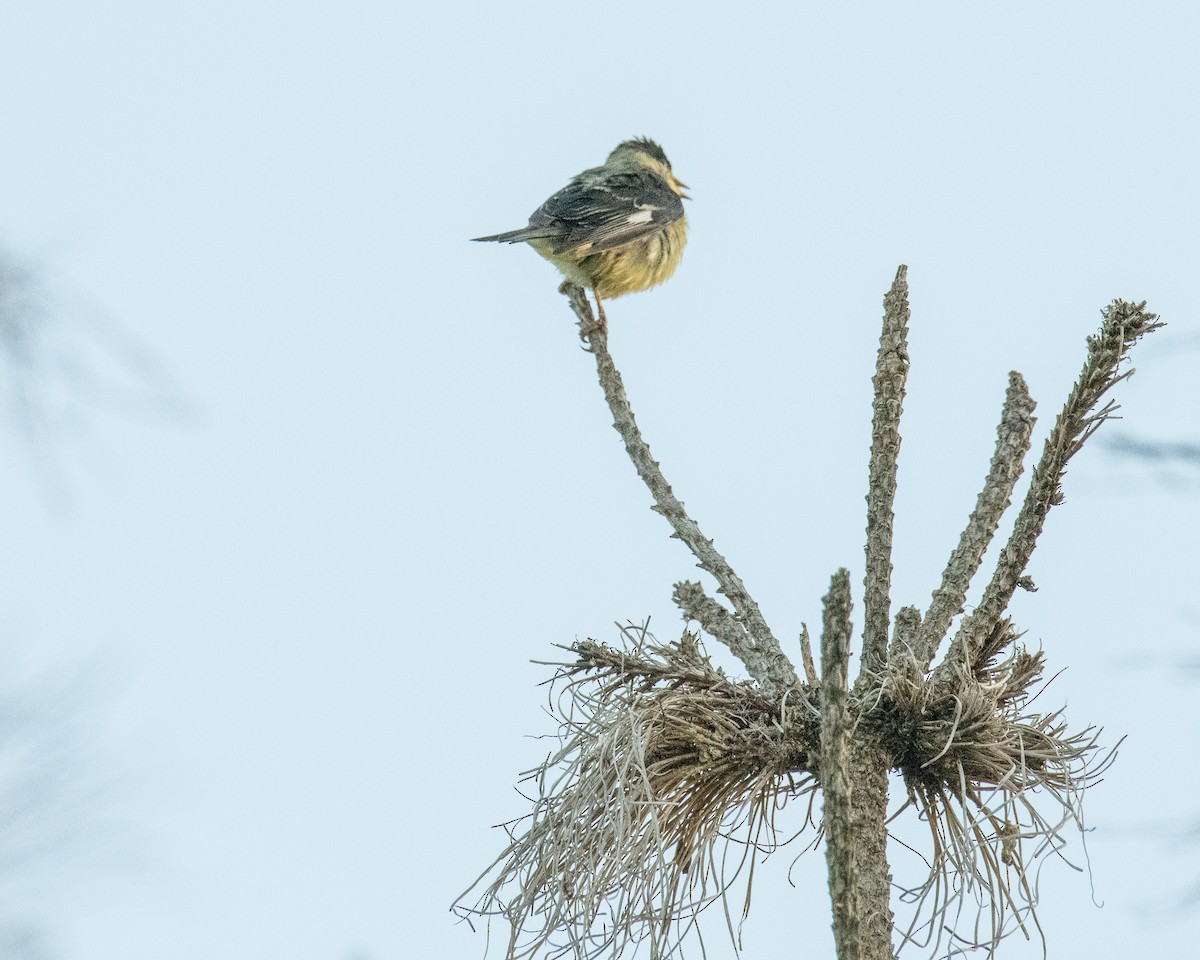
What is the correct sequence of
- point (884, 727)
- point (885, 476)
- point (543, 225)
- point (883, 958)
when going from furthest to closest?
point (543, 225) < point (885, 476) < point (884, 727) < point (883, 958)

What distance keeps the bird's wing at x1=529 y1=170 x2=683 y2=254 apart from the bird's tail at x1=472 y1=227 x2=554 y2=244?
0.05m

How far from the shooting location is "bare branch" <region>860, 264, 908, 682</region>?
3131 millimetres

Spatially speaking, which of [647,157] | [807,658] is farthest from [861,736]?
[647,157]

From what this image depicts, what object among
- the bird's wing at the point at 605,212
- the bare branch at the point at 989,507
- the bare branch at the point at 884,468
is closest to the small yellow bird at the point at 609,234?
the bird's wing at the point at 605,212

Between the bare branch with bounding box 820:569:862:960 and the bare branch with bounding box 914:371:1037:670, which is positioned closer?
the bare branch with bounding box 820:569:862:960

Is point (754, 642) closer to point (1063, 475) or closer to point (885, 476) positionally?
point (885, 476)

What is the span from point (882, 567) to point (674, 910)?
2.86ft

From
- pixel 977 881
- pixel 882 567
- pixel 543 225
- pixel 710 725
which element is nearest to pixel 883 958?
pixel 977 881

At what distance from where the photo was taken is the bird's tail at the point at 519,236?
7.37 m

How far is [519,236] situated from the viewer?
24.2 feet

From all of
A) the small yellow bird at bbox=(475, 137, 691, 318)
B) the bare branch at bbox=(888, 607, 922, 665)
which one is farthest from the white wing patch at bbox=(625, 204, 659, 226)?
the bare branch at bbox=(888, 607, 922, 665)

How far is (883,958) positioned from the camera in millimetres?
2740

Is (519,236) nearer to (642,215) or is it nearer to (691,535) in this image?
(642,215)

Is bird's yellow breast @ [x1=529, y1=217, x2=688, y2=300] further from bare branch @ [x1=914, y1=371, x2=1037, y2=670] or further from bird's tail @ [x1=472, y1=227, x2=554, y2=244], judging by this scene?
bare branch @ [x1=914, y1=371, x2=1037, y2=670]
